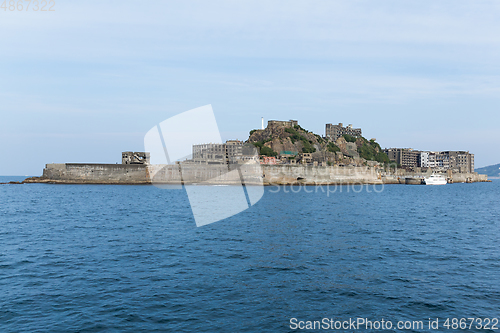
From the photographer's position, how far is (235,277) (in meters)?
16.3

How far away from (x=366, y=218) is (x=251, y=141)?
156 meters

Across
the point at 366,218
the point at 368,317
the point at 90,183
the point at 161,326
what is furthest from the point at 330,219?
the point at 90,183

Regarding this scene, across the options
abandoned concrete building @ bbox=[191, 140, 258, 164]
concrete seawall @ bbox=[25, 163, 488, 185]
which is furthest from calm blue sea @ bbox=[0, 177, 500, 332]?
abandoned concrete building @ bbox=[191, 140, 258, 164]

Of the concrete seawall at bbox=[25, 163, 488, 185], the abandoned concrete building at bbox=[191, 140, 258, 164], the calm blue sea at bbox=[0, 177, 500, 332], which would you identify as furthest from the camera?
the abandoned concrete building at bbox=[191, 140, 258, 164]

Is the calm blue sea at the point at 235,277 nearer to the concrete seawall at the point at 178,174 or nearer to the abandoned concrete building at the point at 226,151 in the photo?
the concrete seawall at the point at 178,174

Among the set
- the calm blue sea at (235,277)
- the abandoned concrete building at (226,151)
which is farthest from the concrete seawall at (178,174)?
the calm blue sea at (235,277)

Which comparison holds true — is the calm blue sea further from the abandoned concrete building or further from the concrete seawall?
the abandoned concrete building

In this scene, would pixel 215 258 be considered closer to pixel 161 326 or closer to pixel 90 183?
pixel 161 326

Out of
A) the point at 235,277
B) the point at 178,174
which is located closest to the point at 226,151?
the point at 178,174

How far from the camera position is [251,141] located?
193000 millimetres

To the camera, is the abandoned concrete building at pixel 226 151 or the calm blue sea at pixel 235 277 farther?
the abandoned concrete building at pixel 226 151

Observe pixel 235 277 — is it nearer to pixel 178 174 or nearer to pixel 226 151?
pixel 178 174

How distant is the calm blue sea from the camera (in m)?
12.0

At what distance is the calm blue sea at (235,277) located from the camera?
12.0m
